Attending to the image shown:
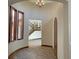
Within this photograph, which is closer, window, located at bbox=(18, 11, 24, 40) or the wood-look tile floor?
the wood-look tile floor

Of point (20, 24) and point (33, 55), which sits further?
point (20, 24)

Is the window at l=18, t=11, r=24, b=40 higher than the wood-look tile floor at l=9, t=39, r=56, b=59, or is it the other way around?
the window at l=18, t=11, r=24, b=40

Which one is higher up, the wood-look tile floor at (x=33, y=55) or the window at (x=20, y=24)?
the window at (x=20, y=24)

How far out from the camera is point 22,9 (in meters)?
9.88

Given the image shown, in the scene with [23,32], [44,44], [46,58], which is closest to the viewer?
[46,58]

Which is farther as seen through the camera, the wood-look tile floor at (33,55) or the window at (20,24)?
the window at (20,24)

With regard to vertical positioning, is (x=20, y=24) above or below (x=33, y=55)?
above

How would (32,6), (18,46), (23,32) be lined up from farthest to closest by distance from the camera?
(32,6) → (23,32) → (18,46)
